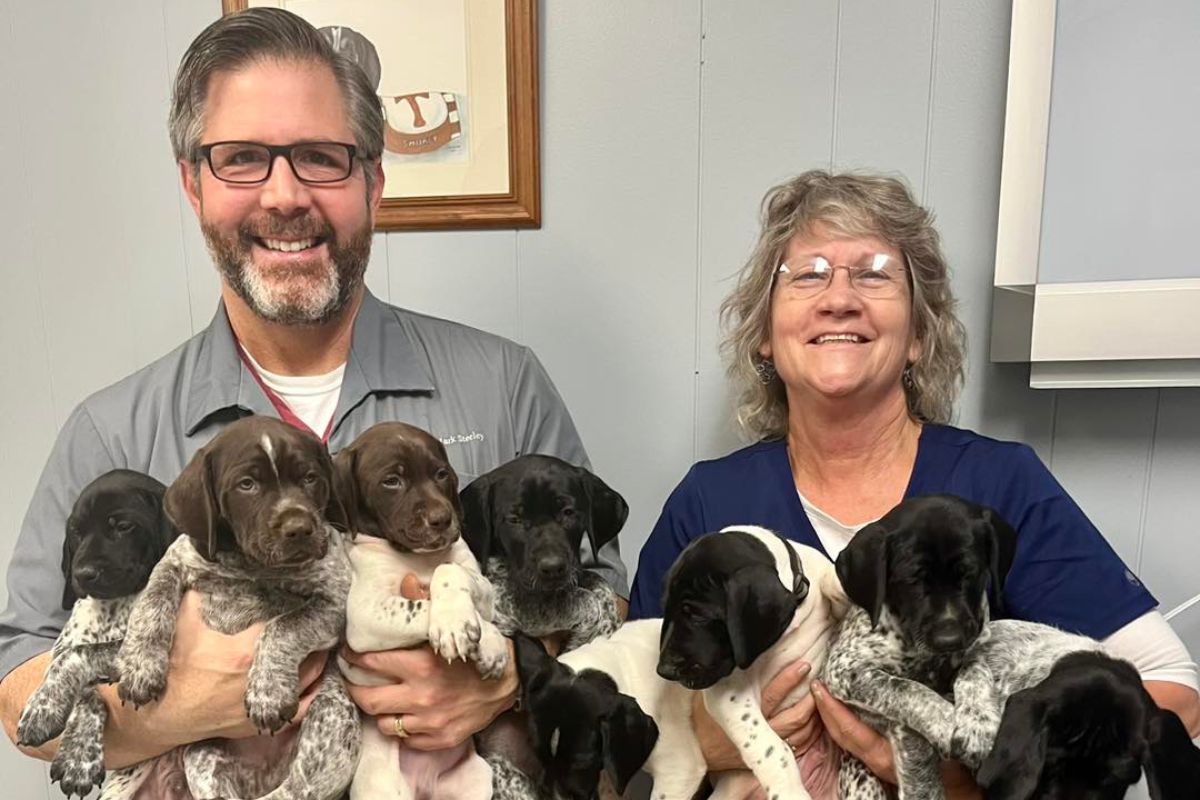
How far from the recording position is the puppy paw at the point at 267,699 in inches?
49.2

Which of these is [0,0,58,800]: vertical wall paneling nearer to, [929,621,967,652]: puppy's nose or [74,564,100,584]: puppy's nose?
[74,564,100,584]: puppy's nose

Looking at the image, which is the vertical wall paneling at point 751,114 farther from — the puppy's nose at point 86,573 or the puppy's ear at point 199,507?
the puppy's nose at point 86,573

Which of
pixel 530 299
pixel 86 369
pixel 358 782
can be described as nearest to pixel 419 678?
pixel 358 782

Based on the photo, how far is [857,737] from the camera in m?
1.44

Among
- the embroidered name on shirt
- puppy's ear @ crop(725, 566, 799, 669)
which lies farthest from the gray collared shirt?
puppy's ear @ crop(725, 566, 799, 669)

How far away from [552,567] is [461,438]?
1.47 feet

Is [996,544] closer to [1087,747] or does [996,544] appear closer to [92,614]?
[1087,747]

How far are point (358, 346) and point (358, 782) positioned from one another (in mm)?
856

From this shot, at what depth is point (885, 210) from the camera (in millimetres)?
1841

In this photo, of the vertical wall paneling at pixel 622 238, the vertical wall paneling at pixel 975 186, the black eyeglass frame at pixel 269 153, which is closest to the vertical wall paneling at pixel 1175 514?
the vertical wall paneling at pixel 975 186

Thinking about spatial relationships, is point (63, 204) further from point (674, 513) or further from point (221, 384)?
point (674, 513)

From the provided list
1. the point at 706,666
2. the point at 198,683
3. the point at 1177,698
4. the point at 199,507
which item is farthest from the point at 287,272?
the point at 1177,698

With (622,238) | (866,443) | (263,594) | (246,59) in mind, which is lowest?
(263,594)

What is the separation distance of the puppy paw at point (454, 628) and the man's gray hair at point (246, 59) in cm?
90
